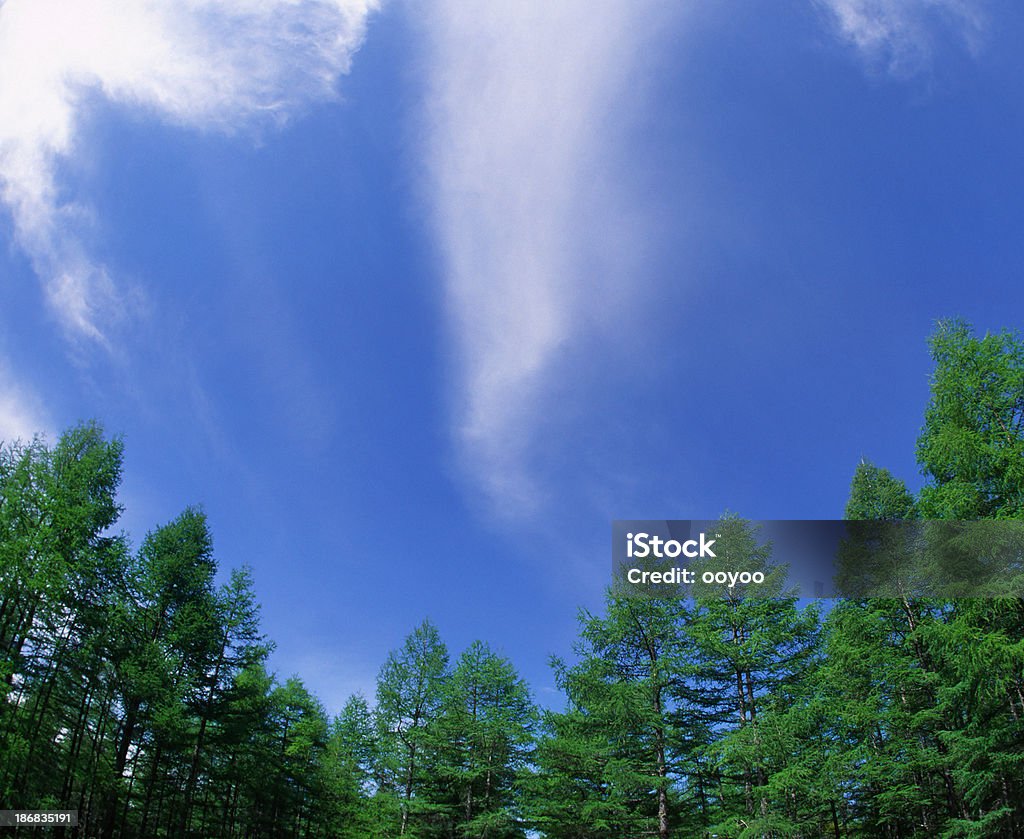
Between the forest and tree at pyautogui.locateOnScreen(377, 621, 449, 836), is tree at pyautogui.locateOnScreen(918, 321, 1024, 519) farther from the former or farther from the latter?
tree at pyautogui.locateOnScreen(377, 621, 449, 836)

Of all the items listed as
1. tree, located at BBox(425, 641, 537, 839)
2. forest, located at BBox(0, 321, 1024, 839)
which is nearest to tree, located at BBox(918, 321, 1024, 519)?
forest, located at BBox(0, 321, 1024, 839)

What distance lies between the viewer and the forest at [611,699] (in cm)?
1351

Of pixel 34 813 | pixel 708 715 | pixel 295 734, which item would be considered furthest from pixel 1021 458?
pixel 295 734

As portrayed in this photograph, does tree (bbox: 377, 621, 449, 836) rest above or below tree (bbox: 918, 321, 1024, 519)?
below

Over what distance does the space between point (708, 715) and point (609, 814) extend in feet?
15.5

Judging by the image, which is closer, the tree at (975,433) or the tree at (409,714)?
the tree at (975,433)

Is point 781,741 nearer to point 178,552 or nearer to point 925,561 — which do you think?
point 925,561

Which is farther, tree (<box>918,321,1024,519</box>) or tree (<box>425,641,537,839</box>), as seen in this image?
tree (<box>425,641,537,839</box>)

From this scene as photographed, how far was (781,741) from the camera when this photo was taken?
15953 mm

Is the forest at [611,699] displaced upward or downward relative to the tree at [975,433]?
downward

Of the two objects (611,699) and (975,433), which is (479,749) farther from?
(975,433)

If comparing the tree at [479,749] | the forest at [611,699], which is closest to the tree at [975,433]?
the forest at [611,699]

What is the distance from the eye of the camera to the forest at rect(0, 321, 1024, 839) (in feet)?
44.3

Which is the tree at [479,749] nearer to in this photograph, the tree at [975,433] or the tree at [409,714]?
the tree at [409,714]
